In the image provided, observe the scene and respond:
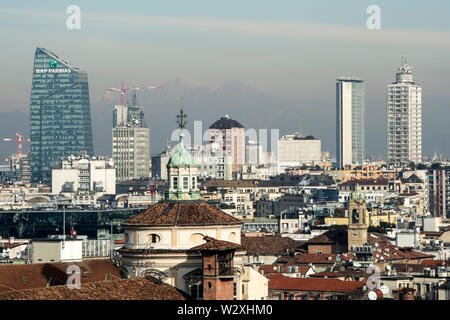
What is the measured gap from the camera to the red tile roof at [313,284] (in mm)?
76938

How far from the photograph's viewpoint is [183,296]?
4634 centimetres

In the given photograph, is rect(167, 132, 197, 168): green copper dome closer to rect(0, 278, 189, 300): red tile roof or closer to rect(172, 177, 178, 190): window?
rect(172, 177, 178, 190): window

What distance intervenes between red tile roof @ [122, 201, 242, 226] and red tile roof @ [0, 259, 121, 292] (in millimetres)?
1646

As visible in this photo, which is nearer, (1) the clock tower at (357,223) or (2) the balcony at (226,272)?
(2) the balcony at (226,272)

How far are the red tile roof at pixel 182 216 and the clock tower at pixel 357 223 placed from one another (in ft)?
190

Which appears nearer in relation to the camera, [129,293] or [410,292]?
[129,293]

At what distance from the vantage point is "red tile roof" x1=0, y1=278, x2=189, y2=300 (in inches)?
1597

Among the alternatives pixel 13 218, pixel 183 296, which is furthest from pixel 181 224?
pixel 13 218

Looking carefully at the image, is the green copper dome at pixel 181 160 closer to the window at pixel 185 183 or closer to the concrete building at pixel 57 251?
the window at pixel 185 183

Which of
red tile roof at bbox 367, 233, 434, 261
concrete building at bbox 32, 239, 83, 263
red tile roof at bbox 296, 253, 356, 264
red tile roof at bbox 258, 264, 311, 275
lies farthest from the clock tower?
concrete building at bbox 32, 239, 83, 263

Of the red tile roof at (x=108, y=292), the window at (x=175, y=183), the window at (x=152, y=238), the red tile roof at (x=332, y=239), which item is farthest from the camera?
the red tile roof at (x=332, y=239)

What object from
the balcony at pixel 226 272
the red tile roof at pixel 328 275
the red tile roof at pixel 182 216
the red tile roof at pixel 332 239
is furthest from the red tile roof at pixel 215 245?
the red tile roof at pixel 332 239

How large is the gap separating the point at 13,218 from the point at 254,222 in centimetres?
2860
